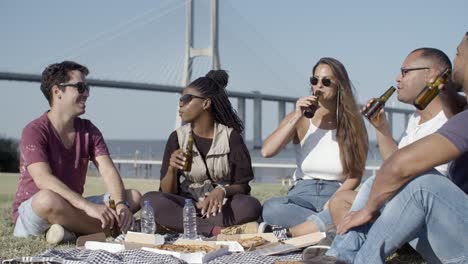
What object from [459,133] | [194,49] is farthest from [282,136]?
[194,49]

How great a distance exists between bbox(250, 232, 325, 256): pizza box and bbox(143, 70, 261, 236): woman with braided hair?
44 cm

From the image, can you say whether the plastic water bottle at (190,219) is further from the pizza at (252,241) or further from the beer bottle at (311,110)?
the beer bottle at (311,110)

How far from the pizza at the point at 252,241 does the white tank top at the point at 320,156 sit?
0.59m

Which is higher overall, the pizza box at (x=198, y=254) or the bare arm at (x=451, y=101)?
the bare arm at (x=451, y=101)

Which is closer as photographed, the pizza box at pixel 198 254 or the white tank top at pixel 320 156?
the pizza box at pixel 198 254

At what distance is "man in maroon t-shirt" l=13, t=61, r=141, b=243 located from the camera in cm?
291

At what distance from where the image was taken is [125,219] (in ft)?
9.55

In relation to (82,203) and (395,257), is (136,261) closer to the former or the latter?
(82,203)

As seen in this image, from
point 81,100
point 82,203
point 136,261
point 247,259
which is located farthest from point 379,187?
point 81,100

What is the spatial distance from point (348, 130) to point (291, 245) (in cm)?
80

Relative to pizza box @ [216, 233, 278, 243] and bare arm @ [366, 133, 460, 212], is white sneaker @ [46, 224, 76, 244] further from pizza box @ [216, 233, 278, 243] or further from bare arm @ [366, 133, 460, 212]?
bare arm @ [366, 133, 460, 212]

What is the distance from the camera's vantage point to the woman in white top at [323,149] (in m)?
3.05

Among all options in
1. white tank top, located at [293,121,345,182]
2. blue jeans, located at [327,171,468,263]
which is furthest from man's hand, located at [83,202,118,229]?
blue jeans, located at [327,171,468,263]

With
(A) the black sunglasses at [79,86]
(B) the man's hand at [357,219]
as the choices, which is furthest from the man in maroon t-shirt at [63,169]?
(B) the man's hand at [357,219]
